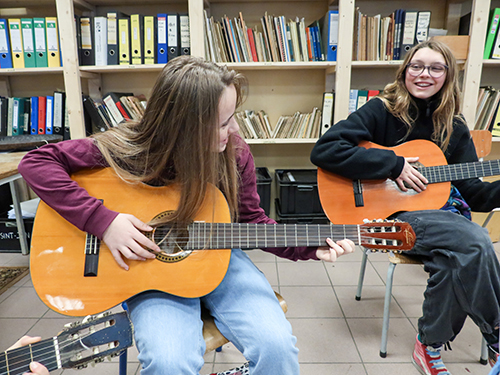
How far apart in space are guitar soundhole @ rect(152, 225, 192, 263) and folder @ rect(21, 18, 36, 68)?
2179 millimetres

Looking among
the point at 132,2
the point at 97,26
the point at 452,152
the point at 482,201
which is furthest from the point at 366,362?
the point at 132,2

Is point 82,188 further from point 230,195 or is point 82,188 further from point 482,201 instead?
point 482,201

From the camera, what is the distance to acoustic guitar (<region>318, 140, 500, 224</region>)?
5.22 ft

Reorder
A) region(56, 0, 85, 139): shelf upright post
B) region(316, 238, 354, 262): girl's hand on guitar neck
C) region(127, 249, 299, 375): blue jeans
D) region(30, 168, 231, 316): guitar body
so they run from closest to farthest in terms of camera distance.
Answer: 1. region(127, 249, 299, 375): blue jeans
2. region(30, 168, 231, 316): guitar body
3. region(316, 238, 354, 262): girl's hand on guitar neck
4. region(56, 0, 85, 139): shelf upright post

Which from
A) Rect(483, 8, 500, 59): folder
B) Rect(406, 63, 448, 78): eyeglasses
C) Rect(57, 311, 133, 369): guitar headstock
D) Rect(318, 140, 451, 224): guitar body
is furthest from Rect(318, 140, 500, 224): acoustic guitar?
Rect(483, 8, 500, 59): folder

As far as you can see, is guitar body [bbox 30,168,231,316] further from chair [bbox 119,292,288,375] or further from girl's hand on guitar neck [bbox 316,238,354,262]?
girl's hand on guitar neck [bbox 316,238,354,262]

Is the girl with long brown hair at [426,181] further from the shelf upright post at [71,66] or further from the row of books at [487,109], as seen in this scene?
the shelf upright post at [71,66]

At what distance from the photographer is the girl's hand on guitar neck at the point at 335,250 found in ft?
3.53

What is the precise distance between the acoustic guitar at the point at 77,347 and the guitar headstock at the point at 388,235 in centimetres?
74

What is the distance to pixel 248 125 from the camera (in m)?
2.62

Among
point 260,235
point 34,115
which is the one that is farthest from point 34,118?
point 260,235

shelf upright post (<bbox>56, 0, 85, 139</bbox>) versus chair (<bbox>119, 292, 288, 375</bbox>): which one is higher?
shelf upright post (<bbox>56, 0, 85, 139</bbox>)

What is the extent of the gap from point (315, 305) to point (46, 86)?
8.78 feet

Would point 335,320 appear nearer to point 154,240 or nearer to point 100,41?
point 154,240
